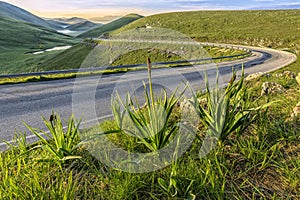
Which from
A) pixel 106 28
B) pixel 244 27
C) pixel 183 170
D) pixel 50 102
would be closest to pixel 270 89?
pixel 183 170

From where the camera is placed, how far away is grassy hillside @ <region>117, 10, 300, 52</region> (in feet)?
165

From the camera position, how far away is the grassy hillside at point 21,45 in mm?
63125

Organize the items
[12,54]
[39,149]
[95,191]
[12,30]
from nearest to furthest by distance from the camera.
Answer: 1. [95,191]
2. [39,149]
3. [12,54]
4. [12,30]

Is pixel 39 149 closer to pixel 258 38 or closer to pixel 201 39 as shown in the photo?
pixel 258 38

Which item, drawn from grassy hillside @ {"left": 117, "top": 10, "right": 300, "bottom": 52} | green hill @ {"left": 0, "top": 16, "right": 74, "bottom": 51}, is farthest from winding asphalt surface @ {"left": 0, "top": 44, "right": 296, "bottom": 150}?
green hill @ {"left": 0, "top": 16, "right": 74, "bottom": 51}

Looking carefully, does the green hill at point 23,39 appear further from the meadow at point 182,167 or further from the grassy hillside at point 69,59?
the meadow at point 182,167

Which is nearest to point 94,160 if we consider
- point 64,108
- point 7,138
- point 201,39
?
point 7,138

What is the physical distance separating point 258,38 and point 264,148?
5459 cm

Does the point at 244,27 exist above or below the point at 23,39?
above

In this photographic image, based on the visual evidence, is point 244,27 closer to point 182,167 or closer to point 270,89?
point 270,89

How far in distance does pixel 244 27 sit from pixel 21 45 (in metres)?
Answer: 70.0

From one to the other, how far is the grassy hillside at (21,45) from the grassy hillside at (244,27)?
3648 centimetres

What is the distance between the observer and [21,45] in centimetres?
9294

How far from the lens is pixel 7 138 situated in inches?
212
